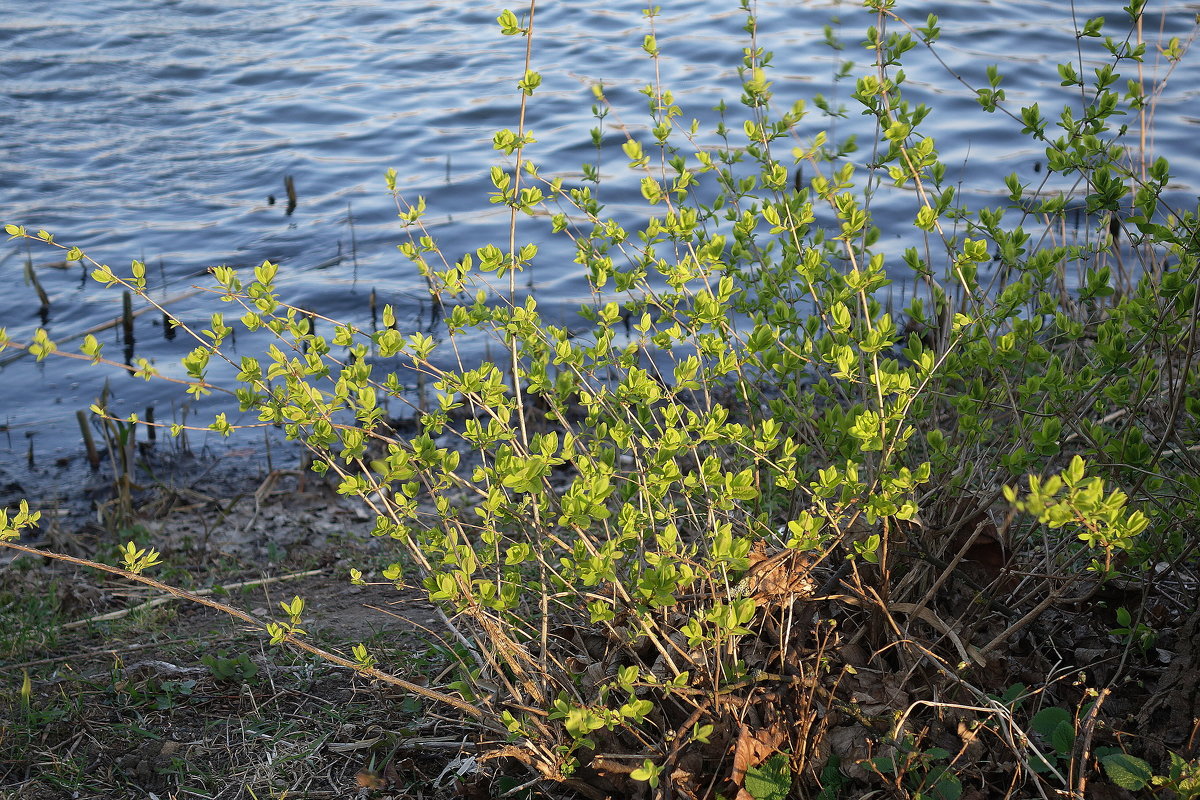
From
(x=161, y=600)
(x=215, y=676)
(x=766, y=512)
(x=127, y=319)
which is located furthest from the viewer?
(x=127, y=319)

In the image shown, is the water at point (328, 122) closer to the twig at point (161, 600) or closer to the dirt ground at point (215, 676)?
the dirt ground at point (215, 676)

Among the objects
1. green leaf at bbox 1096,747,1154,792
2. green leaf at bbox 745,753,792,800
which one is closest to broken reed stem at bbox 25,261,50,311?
green leaf at bbox 745,753,792,800

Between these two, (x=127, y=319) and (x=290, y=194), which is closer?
(x=127, y=319)

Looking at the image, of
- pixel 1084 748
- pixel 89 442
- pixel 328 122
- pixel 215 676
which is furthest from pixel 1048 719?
pixel 328 122

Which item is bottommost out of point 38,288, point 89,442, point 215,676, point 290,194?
point 89,442

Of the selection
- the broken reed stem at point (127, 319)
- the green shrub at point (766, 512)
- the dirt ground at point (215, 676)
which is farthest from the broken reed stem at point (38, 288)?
the green shrub at point (766, 512)

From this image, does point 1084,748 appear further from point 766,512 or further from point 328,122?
point 328,122

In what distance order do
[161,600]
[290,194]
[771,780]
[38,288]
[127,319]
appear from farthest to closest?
[290,194]
[38,288]
[127,319]
[161,600]
[771,780]

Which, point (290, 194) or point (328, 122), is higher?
point (328, 122)

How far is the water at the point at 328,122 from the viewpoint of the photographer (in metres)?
7.20

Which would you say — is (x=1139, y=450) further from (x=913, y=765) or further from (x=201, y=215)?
(x=201, y=215)

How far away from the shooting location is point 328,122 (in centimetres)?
1020

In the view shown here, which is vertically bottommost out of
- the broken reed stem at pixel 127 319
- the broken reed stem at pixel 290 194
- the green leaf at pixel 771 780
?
the broken reed stem at pixel 127 319

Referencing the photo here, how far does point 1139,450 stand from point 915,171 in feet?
2.83
